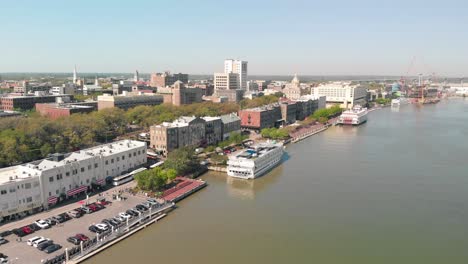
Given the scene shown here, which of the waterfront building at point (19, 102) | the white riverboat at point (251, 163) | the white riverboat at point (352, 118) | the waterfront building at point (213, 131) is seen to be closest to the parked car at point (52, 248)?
the white riverboat at point (251, 163)

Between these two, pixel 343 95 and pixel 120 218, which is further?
pixel 343 95

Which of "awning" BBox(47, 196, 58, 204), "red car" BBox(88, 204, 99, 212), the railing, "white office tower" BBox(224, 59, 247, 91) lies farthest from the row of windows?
"white office tower" BBox(224, 59, 247, 91)

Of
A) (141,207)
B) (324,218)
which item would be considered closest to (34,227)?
(141,207)

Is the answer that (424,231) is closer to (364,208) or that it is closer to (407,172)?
(364,208)

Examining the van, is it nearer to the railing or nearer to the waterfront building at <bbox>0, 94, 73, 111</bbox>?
the railing

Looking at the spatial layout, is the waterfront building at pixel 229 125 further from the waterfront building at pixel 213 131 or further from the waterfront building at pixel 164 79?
the waterfront building at pixel 164 79

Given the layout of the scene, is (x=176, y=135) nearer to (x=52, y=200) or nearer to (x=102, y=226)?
(x=52, y=200)

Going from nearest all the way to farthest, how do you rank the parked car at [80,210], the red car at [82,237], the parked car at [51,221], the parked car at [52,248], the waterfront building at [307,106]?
the parked car at [52,248] < the red car at [82,237] < the parked car at [51,221] < the parked car at [80,210] < the waterfront building at [307,106]

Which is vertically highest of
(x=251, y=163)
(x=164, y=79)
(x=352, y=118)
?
(x=164, y=79)
